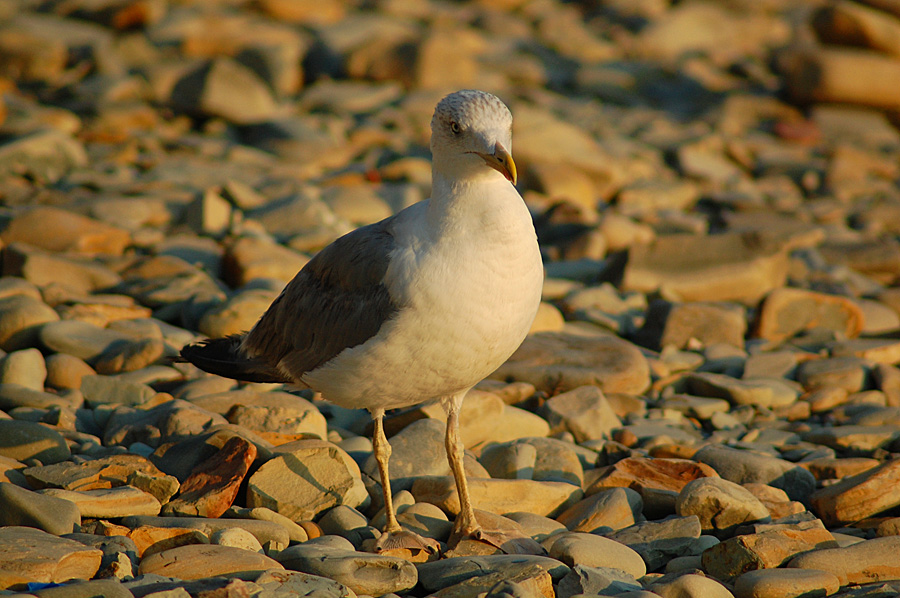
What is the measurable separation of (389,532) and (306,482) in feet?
1.76

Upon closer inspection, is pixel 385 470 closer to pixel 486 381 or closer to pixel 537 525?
pixel 537 525

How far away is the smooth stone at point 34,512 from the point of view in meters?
3.95

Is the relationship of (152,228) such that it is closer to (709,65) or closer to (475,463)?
(475,463)

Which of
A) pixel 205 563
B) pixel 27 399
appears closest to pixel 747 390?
pixel 205 563

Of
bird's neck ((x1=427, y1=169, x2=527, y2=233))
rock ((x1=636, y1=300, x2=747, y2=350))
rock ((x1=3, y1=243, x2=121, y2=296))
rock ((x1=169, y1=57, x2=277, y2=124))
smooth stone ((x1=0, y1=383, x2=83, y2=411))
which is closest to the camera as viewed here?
bird's neck ((x1=427, y1=169, x2=527, y2=233))

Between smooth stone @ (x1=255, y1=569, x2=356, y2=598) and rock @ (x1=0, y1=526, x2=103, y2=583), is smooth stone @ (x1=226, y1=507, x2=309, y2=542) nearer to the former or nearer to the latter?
smooth stone @ (x1=255, y1=569, x2=356, y2=598)

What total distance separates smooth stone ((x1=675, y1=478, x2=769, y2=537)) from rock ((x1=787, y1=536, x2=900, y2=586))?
430 millimetres

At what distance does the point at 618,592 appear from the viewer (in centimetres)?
389

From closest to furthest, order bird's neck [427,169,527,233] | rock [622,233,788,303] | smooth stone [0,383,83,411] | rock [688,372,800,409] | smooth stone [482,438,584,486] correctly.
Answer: bird's neck [427,169,527,233]
smooth stone [482,438,584,486]
smooth stone [0,383,83,411]
rock [688,372,800,409]
rock [622,233,788,303]

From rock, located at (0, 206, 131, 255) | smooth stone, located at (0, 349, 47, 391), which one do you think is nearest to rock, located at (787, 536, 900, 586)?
smooth stone, located at (0, 349, 47, 391)

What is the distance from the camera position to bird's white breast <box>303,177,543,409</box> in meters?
4.15

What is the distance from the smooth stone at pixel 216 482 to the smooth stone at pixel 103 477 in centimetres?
9

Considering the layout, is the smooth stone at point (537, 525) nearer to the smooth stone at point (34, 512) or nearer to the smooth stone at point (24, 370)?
the smooth stone at point (34, 512)

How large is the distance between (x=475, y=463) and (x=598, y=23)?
16.4 meters
